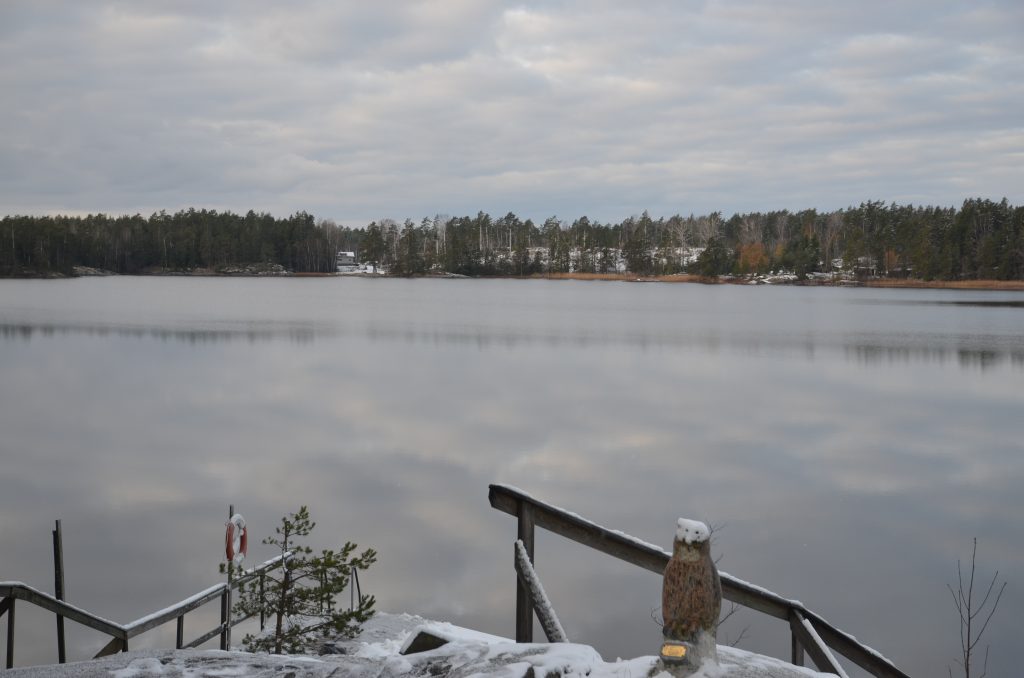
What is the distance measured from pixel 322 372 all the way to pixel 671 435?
51.9 ft

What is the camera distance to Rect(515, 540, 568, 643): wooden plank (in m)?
4.95

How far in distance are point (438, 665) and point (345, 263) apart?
187 metres

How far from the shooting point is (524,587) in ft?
16.9

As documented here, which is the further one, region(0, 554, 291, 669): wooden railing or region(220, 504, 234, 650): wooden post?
region(220, 504, 234, 650): wooden post

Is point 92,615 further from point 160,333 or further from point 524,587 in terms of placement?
point 160,333

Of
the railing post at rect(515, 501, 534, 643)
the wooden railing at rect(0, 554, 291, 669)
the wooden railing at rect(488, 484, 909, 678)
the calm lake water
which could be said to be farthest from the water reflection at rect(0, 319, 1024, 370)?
the railing post at rect(515, 501, 534, 643)

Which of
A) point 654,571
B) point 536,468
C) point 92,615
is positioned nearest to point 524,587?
point 654,571

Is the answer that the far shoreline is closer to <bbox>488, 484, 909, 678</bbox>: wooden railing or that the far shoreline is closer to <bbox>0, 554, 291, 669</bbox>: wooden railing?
<bbox>488, 484, 909, 678</bbox>: wooden railing

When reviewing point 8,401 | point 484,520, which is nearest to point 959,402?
point 484,520

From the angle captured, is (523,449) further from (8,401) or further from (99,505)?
(8,401)

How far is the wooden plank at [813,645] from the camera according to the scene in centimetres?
515

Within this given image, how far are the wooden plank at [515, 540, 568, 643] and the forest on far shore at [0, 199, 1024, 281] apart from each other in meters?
114

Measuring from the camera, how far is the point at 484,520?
13891 mm

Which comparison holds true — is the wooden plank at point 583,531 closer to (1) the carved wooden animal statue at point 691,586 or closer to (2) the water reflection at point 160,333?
(1) the carved wooden animal statue at point 691,586
